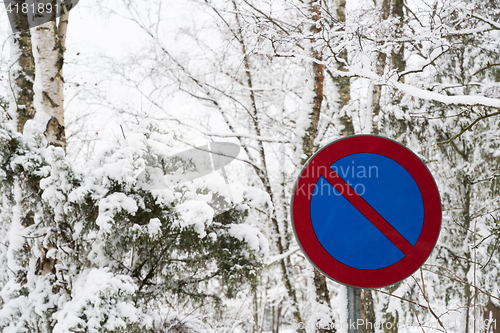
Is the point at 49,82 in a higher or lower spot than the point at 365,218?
higher

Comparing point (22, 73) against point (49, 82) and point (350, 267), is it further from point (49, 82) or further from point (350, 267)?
point (350, 267)

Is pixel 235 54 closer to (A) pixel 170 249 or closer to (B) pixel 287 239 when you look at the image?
(B) pixel 287 239

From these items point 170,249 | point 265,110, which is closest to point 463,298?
point 265,110

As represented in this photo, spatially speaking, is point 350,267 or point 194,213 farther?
point 194,213

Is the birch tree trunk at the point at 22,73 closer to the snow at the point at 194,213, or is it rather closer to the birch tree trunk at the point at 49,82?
the birch tree trunk at the point at 49,82

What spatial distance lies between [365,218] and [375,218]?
47 millimetres

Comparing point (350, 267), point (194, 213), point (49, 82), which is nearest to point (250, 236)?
point (194, 213)

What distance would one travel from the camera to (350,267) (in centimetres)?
152

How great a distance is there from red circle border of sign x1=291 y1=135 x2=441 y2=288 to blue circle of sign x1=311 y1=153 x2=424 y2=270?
0.02 metres

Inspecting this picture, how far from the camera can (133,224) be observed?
3008 mm

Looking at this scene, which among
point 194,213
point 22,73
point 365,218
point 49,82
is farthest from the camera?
point 22,73

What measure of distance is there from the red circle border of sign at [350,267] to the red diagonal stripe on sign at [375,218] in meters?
0.06

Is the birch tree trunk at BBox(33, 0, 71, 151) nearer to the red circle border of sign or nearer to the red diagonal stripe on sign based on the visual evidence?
the red circle border of sign

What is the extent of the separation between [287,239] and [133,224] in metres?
5.85
